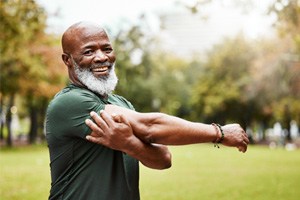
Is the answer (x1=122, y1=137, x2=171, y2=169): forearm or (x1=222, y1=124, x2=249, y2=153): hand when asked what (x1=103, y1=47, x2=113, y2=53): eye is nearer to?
(x1=122, y1=137, x2=171, y2=169): forearm

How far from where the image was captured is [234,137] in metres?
2.93

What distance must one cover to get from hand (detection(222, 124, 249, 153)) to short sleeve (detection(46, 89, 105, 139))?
2.27 ft

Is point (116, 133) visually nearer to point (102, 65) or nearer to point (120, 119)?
point (120, 119)

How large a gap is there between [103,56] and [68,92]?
0.28m

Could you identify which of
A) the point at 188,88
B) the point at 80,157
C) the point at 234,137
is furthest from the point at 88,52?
the point at 188,88

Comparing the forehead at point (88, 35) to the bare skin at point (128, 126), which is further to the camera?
the forehead at point (88, 35)

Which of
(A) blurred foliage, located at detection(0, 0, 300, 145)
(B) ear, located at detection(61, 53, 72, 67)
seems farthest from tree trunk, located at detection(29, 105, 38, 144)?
(B) ear, located at detection(61, 53, 72, 67)

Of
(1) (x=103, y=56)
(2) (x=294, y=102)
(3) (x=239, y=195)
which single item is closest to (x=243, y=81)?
(2) (x=294, y=102)

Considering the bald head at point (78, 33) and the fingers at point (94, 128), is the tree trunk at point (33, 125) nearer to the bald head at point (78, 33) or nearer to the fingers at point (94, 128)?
the bald head at point (78, 33)

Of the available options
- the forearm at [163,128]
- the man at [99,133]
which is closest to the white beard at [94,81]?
the man at [99,133]

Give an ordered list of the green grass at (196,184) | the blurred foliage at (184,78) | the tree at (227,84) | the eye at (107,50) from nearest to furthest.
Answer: the eye at (107,50) → the green grass at (196,184) → the blurred foliage at (184,78) → the tree at (227,84)

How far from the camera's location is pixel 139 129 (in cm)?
278

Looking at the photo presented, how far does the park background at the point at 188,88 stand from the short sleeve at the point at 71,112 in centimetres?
946

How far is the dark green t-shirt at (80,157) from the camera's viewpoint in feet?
9.30
